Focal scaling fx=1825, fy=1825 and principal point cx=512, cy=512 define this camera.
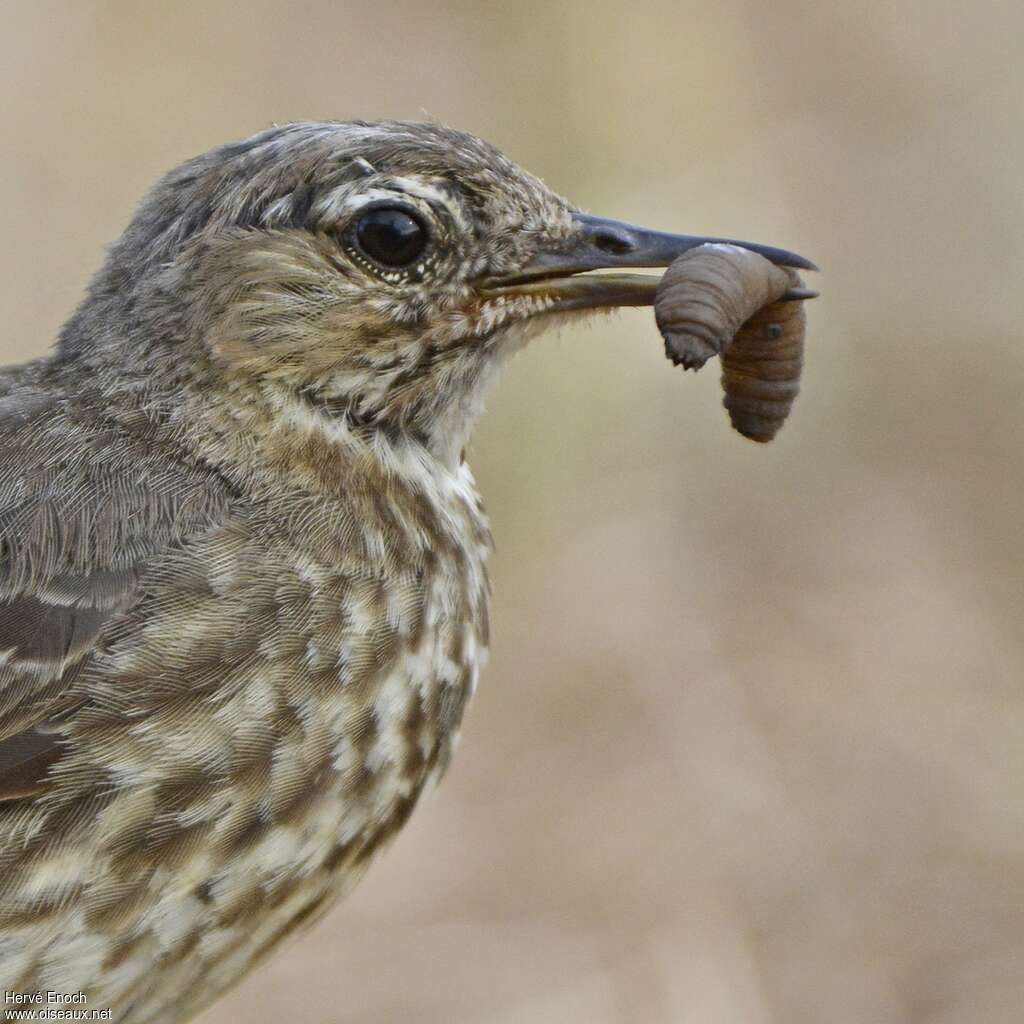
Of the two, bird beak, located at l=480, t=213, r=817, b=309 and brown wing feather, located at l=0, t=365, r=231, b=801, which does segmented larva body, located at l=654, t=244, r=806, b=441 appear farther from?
brown wing feather, located at l=0, t=365, r=231, b=801

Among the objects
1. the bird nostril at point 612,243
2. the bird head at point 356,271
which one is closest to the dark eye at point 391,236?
the bird head at point 356,271

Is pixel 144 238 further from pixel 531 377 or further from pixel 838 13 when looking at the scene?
pixel 838 13

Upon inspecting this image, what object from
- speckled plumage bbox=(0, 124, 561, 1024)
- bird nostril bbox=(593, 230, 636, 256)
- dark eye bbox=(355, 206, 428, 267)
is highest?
dark eye bbox=(355, 206, 428, 267)

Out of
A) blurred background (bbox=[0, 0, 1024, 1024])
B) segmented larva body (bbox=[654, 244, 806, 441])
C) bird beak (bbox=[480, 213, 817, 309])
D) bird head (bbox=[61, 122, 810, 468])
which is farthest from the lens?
blurred background (bbox=[0, 0, 1024, 1024])

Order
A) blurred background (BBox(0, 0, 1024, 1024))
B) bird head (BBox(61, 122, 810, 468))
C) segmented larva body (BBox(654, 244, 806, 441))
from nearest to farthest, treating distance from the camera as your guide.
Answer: segmented larva body (BBox(654, 244, 806, 441)), bird head (BBox(61, 122, 810, 468)), blurred background (BBox(0, 0, 1024, 1024))

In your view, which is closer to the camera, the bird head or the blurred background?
the bird head

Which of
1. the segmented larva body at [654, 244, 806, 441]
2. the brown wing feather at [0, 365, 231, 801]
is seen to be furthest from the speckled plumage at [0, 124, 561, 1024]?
the segmented larva body at [654, 244, 806, 441]

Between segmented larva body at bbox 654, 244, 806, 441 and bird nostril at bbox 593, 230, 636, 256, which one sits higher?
bird nostril at bbox 593, 230, 636, 256

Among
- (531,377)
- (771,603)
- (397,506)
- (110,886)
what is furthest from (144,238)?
(771,603)
